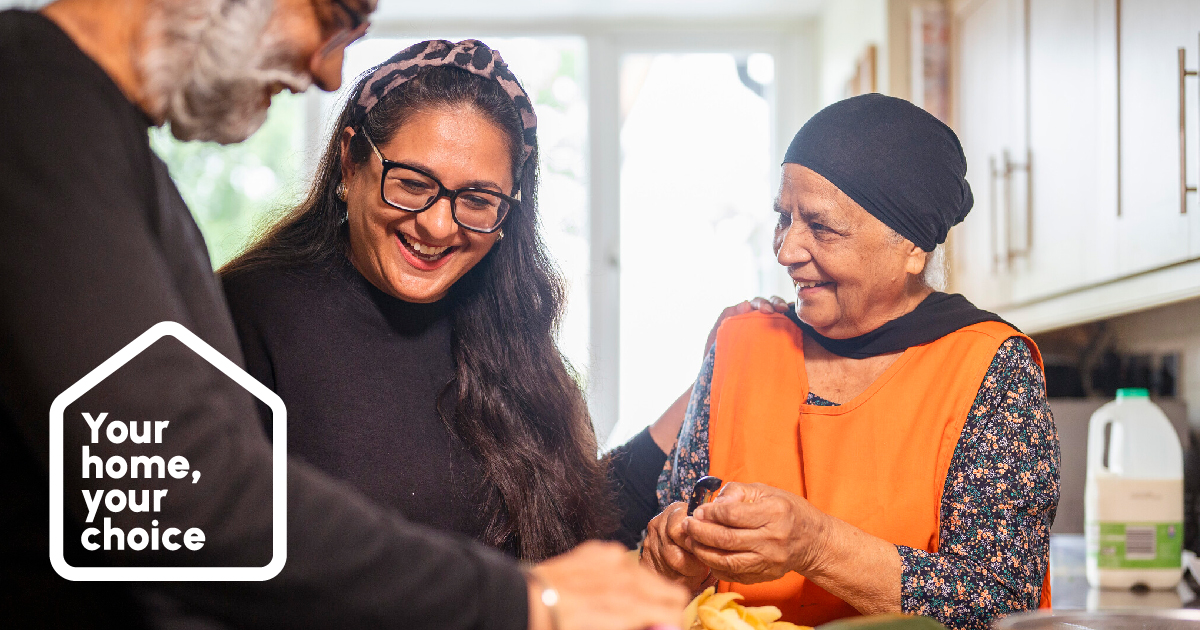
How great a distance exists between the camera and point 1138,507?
1775 mm

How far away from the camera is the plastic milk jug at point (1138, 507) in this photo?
1732 mm

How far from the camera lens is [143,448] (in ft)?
1.65

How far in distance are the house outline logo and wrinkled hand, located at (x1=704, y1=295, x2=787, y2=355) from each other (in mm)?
933

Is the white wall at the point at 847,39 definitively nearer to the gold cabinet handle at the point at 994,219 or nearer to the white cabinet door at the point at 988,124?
the white cabinet door at the point at 988,124

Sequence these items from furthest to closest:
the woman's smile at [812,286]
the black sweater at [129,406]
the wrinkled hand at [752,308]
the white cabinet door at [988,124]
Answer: the white cabinet door at [988,124] < the wrinkled hand at [752,308] < the woman's smile at [812,286] < the black sweater at [129,406]

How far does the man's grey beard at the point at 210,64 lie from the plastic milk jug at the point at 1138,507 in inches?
65.7

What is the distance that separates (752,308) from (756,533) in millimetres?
509

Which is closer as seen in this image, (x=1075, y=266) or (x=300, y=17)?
(x=300, y=17)

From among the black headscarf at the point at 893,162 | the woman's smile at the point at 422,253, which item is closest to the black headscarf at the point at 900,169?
the black headscarf at the point at 893,162

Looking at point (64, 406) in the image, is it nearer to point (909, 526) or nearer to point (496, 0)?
point (909, 526)

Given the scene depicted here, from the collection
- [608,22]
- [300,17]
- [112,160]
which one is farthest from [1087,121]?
[608,22]

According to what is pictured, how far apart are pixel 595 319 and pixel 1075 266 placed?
6.49 ft

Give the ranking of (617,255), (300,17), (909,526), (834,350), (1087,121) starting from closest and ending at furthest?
(300,17) < (909,526) < (834,350) < (1087,121) < (617,255)

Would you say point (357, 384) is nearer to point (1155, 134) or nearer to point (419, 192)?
point (419, 192)
